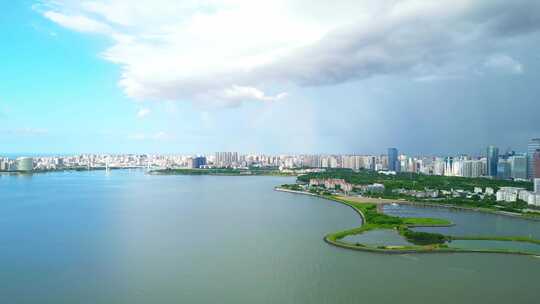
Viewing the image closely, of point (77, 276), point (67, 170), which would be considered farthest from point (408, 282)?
point (67, 170)

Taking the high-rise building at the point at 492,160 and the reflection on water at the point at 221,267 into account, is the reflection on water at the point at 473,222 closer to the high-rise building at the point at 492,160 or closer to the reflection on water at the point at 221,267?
the reflection on water at the point at 221,267

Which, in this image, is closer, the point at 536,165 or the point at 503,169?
the point at 536,165

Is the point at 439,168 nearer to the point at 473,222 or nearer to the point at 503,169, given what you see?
the point at 503,169

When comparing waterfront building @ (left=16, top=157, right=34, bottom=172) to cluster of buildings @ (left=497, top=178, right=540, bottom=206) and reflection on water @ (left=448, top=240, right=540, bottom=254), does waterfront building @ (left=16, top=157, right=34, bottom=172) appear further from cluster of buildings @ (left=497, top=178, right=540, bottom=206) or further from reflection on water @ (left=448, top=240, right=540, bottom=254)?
reflection on water @ (left=448, top=240, right=540, bottom=254)

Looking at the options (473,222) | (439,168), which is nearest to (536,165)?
(439,168)

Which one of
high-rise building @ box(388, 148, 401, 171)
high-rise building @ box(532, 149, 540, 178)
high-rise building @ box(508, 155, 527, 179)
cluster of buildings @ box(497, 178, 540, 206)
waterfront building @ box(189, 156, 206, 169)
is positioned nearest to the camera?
cluster of buildings @ box(497, 178, 540, 206)

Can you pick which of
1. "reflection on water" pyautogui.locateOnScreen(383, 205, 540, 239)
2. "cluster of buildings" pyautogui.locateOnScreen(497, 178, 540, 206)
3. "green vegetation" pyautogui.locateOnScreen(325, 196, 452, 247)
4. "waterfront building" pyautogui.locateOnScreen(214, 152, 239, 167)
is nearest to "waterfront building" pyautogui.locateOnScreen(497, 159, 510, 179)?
"cluster of buildings" pyautogui.locateOnScreen(497, 178, 540, 206)

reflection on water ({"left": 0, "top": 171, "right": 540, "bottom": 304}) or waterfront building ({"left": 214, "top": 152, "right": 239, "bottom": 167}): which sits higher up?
waterfront building ({"left": 214, "top": 152, "right": 239, "bottom": 167})

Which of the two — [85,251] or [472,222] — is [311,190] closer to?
[472,222]
